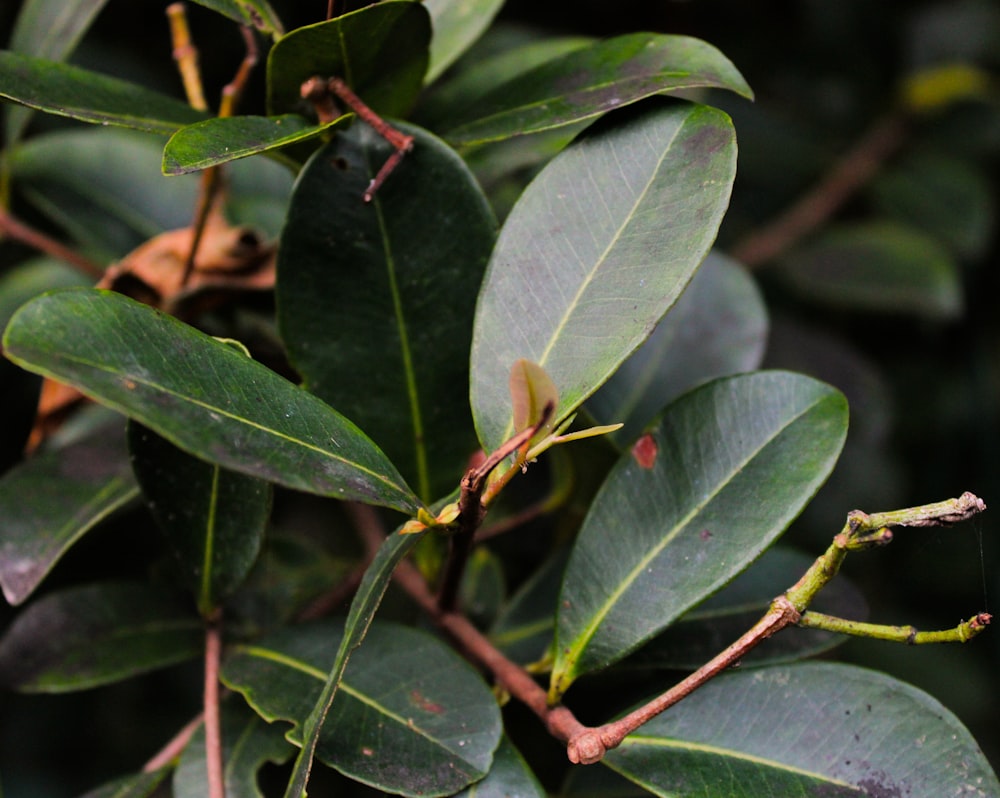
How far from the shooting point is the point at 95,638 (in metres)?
0.70

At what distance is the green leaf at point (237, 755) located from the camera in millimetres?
563

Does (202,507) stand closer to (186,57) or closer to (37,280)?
(186,57)

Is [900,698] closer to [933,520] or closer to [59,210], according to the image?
[933,520]

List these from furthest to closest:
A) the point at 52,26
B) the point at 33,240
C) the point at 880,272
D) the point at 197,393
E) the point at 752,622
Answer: the point at 880,272
the point at 33,240
the point at 52,26
the point at 752,622
the point at 197,393

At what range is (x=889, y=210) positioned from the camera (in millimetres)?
1466

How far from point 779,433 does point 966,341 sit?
1158 millimetres

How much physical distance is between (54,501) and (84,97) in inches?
10.8

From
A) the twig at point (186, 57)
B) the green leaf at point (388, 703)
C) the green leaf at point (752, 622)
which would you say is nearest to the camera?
the green leaf at point (388, 703)

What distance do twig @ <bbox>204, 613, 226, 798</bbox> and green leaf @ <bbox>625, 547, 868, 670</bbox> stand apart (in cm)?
26

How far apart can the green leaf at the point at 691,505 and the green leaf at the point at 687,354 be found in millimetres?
170

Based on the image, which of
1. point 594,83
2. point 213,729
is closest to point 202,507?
point 213,729

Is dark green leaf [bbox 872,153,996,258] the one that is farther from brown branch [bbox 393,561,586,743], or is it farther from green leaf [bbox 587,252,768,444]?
brown branch [bbox 393,561,586,743]

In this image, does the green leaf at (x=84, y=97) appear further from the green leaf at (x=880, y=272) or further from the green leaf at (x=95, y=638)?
the green leaf at (x=880, y=272)

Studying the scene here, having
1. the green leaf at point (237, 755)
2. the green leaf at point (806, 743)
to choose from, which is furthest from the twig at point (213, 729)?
the green leaf at point (806, 743)
